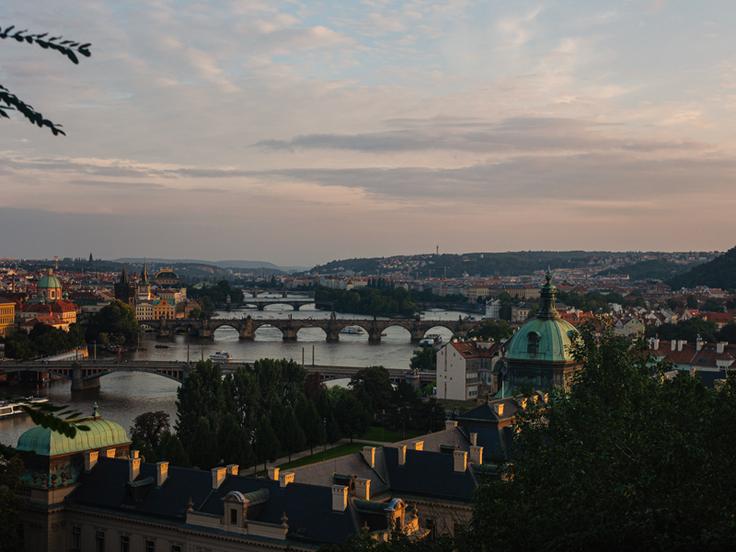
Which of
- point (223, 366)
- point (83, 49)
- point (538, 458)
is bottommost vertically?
point (223, 366)

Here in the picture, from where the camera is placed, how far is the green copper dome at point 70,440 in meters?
22.7

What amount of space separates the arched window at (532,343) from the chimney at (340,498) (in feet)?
46.9

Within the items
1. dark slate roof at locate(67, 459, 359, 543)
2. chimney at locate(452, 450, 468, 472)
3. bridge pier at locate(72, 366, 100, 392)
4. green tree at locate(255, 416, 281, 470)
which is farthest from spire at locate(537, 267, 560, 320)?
bridge pier at locate(72, 366, 100, 392)

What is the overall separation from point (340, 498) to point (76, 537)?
6.82m

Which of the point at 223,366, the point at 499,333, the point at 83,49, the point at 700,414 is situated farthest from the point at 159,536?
the point at 499,333

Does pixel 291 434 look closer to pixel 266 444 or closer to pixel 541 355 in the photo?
pixel 266 444

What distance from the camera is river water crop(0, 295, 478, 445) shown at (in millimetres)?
55562

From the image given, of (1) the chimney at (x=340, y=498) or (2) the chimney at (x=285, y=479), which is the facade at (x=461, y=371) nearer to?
(2) the chimney at (x=285, y=479)

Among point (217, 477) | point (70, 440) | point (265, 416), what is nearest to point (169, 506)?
point (217, 477)

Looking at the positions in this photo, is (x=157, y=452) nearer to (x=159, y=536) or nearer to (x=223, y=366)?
(x=159, y=536)

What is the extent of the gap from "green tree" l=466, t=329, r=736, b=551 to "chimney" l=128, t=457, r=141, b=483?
1011 cm

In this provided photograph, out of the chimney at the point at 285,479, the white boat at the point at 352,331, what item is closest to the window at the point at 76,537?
the chimney at the point at 285,479

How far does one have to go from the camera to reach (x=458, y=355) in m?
59.0

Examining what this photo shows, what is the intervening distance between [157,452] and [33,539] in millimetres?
8541
